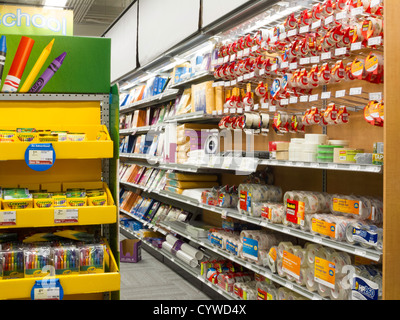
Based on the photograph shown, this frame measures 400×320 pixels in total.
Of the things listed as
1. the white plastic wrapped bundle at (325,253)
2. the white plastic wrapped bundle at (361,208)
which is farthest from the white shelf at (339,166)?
the white plastic wrapped bundle at (325,253)

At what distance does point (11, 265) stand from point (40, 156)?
50cm

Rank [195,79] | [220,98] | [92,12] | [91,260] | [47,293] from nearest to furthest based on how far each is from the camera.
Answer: [47,293]
[91,260]
[220,98]
[195,79]
[92,12]

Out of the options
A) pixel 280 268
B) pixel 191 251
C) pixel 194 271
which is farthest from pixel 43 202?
pixel 191 251

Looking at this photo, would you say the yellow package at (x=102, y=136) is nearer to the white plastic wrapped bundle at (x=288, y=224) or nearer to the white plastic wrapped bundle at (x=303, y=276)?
the white plastic wrapped bundle at (x=288, y=224)

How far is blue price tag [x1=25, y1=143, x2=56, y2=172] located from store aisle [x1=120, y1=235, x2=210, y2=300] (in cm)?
272

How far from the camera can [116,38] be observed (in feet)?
26.9

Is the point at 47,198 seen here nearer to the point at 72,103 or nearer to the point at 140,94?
the point at 72,103

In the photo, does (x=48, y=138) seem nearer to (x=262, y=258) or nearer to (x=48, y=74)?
(x=48, y=74)

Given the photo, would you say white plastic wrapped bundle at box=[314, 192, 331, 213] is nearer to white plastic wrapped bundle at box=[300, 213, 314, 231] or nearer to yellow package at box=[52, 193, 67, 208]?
white plastic wrapped bundle at box=[300, 213, 314, 231]

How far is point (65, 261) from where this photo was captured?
80.5 inches

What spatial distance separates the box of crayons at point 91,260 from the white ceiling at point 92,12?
8.48 meters

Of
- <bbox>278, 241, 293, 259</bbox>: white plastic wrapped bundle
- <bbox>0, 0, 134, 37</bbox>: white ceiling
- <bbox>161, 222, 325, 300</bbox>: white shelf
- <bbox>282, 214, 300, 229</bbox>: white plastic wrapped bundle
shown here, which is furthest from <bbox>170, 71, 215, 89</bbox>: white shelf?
<bbox>0, 0, 134, 37</bbox>: white ceiling
